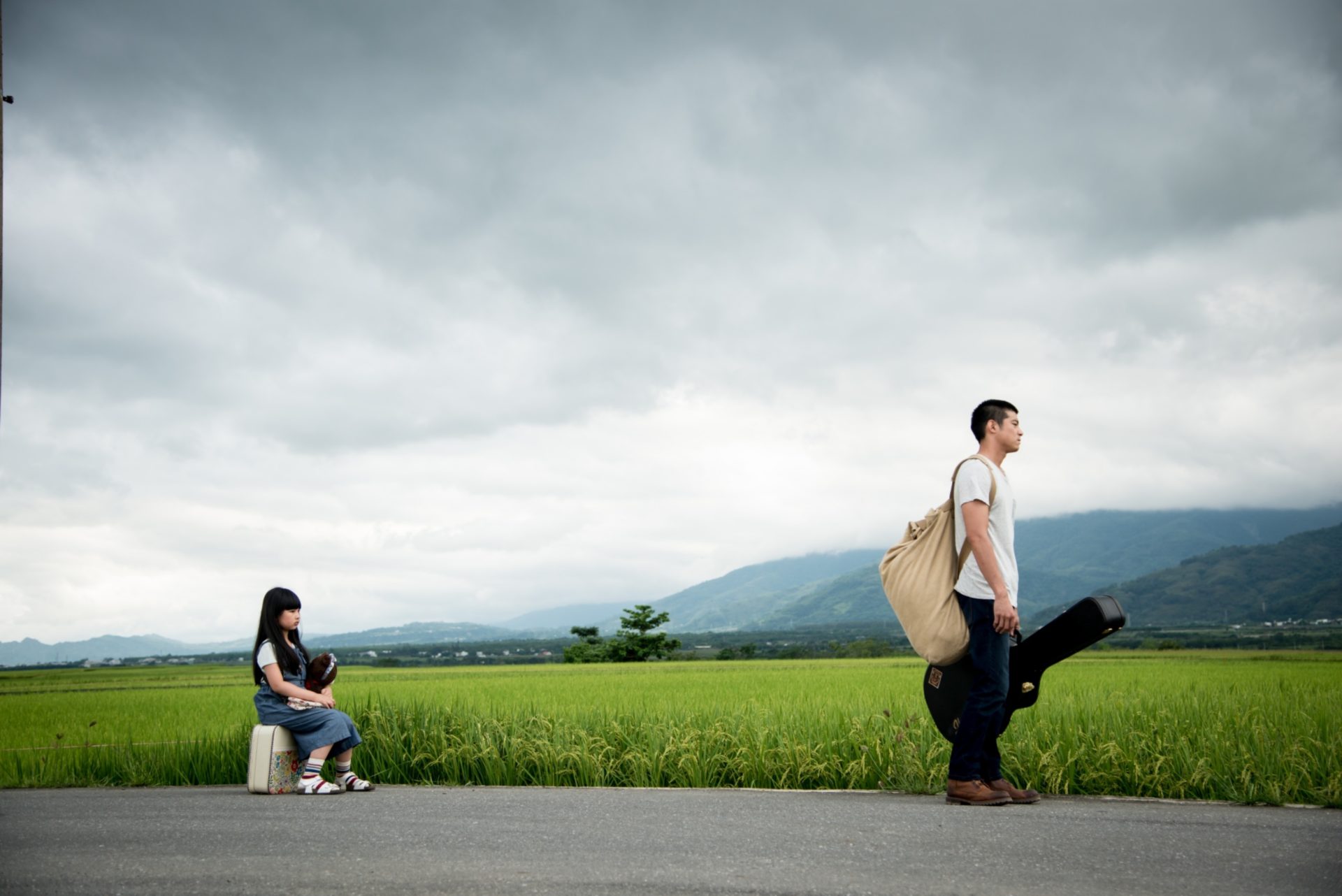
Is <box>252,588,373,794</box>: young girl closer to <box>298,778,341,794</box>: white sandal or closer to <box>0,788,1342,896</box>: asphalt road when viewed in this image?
<box>298,778,341,794</box>: white sandal

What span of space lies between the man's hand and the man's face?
3.09ft

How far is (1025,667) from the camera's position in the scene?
5633mm

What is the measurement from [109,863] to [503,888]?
6.26ft

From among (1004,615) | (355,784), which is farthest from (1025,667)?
(355,784)

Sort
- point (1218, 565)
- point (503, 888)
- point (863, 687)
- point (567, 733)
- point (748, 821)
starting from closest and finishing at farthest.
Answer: point (503, 888) < point (748, 821) < point (567, 733) < point (863, 687) < point (1218, 565)

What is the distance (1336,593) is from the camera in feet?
385

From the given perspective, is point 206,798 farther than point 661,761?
No

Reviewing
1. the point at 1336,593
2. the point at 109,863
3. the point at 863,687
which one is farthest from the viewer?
the point at 1336,593

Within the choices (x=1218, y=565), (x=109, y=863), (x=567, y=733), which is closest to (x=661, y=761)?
(x=567, y=733)

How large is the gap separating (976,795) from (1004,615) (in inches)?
41.3

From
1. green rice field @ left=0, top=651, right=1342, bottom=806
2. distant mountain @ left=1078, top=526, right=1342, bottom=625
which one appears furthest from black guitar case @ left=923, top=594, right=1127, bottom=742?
distant mountain @ left=1078, top=526, right=1342, bottom=625

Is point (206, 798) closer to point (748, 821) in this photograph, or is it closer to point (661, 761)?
point (661, 761)

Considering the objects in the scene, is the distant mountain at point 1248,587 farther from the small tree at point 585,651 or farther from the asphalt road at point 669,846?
the asphalt road at point 669,846

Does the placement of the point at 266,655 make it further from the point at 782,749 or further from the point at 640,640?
the point at 640,640
